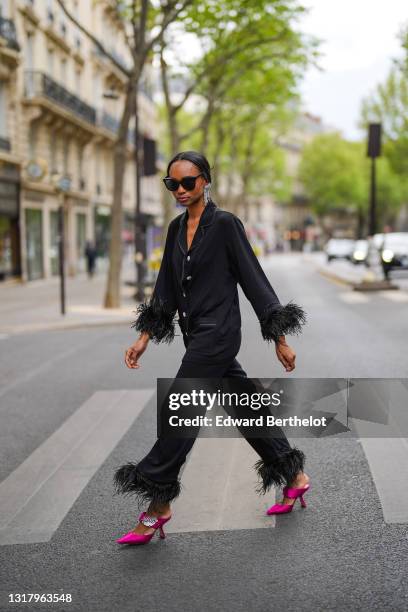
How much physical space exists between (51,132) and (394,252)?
1372 centimetres

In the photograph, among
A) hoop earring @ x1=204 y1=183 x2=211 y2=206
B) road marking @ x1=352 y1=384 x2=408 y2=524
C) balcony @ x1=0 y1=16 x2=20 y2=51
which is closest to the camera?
hoop earring @ x1=204 y1=183 x2=211 y2=206

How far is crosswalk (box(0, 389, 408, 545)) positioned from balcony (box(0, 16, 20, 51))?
77.2 feet

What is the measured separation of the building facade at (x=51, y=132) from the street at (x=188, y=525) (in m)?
15.9

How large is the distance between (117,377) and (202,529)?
5151 mm

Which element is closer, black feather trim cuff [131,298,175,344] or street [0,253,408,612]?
street [0,253,408,612]

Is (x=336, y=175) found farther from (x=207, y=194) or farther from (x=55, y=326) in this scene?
(x=207, y=194)

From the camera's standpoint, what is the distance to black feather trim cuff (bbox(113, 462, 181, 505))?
3.96 m

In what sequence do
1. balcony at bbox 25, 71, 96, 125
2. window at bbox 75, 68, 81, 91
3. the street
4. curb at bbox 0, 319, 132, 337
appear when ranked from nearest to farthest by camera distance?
the street
curb at bbox 0, 319, 132, 337
balcony at bbox 25, 71, 96, 125
window at bbox 75, 68, 81, 91

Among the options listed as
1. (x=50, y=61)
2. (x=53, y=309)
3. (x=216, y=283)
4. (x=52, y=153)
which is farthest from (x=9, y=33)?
(x=216, y=283)

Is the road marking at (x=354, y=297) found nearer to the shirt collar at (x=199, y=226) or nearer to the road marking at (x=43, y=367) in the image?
the road marking at (x=43, y=367)

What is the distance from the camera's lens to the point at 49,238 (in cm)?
3447

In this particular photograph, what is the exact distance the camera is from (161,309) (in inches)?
166

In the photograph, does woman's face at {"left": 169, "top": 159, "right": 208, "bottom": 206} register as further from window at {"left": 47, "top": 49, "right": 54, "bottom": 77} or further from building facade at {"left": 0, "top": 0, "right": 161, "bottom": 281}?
window at {"left": 47, "top": 49, "right": 54, "bottom": 77}

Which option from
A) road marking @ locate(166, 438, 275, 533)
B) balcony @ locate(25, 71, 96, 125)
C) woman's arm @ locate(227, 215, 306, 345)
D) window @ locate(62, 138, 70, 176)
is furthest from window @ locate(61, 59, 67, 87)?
woman's arm @ locate(227, 215, 306, 345)
